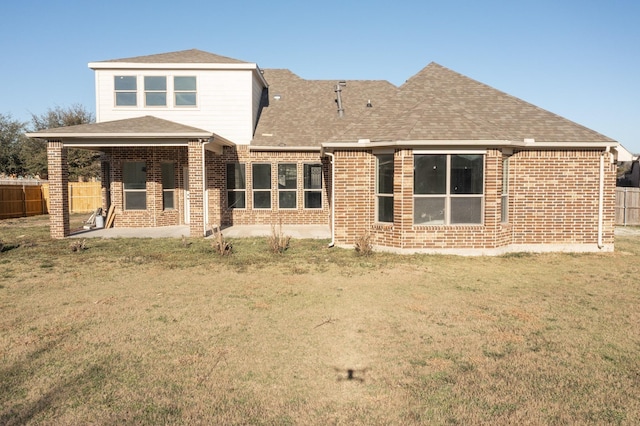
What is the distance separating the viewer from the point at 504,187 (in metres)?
11.9

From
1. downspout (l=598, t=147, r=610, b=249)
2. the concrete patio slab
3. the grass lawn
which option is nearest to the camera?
the grass lawn

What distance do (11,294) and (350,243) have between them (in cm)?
793

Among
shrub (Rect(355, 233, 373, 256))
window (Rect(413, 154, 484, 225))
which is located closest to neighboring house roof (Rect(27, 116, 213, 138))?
shrub (Rect(355, 233, 373, 256))

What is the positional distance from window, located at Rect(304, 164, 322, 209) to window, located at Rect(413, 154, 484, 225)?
7612 millimetres

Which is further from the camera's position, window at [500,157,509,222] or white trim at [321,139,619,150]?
window at [500,157,509,222]

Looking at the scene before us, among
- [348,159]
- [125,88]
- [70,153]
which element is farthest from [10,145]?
[348,159]

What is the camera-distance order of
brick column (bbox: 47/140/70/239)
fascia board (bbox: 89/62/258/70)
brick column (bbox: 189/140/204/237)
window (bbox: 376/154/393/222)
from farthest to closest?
1. fascia board (bbox: 89/62/258/70)
2. brick column (bbox: 47/140/70/239)
3. brick column (bbox: 189/140/204/237)
4. window (bbox: 376/154/393/222)

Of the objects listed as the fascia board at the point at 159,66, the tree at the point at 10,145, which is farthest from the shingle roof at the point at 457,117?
the tree at the point at 10,145

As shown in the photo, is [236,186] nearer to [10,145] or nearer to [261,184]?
[261,184]

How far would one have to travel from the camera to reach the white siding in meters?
17.5

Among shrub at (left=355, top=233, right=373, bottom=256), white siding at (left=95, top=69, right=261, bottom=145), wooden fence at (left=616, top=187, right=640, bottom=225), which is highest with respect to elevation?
white siding at (left=95, top=69, right=261, bottom=145)

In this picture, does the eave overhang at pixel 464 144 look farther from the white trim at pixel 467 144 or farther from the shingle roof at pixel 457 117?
the shingle roof at pixel 457 117

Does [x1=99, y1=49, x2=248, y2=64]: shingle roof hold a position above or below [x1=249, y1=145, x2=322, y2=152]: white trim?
above

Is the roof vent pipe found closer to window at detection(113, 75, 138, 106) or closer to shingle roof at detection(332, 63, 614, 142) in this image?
shingle roof at detection(332, 63, 614, 142)
